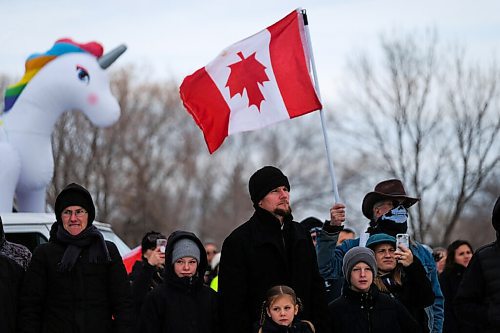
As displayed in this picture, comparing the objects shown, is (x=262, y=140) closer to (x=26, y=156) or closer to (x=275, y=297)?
(x=26, y=156)

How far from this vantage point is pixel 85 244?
23.1 feet

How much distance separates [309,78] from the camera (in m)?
8.24

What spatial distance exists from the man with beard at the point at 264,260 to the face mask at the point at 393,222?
39.5 inches

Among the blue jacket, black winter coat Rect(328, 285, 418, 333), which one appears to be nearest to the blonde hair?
black winter coat Rect(328, 285, 418, 333)

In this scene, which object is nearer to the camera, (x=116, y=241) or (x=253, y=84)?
(x=253, y=84)

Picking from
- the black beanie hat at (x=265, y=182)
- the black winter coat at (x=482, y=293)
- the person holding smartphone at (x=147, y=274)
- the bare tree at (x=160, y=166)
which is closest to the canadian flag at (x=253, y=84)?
the person holding smartphone at (x=147, y=274)

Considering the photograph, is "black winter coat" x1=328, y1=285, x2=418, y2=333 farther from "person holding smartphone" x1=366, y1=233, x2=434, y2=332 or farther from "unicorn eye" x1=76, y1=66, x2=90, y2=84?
"unicorn eye" x1=76, y1=66, x2=90, y2=84

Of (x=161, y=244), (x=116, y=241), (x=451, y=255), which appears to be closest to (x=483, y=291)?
(x=161, y=244)

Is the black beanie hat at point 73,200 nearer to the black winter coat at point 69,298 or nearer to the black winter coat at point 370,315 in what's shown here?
the black winter coat at point 69,298

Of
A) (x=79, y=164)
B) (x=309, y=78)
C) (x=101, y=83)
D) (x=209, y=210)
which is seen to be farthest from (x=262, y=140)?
(x=309, y=78)

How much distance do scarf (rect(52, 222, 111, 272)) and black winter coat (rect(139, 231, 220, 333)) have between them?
480mm

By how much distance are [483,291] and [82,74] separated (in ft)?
32.7

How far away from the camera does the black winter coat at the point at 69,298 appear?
272 inches

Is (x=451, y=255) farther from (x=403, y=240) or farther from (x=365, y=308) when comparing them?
(x=365, y=308)
